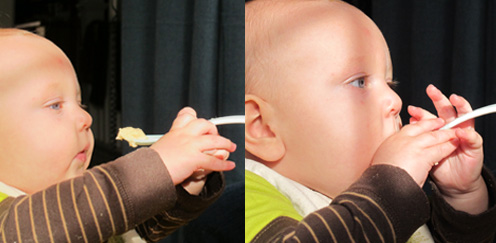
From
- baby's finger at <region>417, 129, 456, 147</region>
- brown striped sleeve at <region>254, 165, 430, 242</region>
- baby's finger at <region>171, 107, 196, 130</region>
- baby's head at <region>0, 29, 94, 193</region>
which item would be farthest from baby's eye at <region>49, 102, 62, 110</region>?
baby's finger at <region>417, 129, 456, 147</region>

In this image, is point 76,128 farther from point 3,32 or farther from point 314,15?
point 314,15

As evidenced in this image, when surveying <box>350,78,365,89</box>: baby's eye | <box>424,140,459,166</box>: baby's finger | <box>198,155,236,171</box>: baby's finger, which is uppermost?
<box>350,78,365,89</box>: baby's eye

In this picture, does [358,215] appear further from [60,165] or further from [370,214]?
[60,165]

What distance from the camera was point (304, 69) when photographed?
1.19 feet

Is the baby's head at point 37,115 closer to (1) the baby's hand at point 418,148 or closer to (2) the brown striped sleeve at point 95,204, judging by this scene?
(2) the brown striped sleeve at point 95,204

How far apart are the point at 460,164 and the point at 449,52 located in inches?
6.6

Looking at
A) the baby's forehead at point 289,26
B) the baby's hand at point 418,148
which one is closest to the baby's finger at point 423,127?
the baby's hand at point 418,148

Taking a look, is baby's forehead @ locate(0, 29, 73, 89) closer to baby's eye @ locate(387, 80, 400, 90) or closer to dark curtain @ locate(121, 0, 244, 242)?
dark curtain @ locate(121, 0, 244, 242)

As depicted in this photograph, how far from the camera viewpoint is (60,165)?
368 mm

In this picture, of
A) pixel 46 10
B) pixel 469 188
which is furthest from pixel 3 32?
pixel 469 188

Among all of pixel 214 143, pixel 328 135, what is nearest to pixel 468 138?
pixel 328 135

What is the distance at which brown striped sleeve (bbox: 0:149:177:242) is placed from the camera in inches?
12.7

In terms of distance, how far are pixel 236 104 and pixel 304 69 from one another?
0.29ft

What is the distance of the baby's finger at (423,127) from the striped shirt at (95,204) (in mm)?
224
